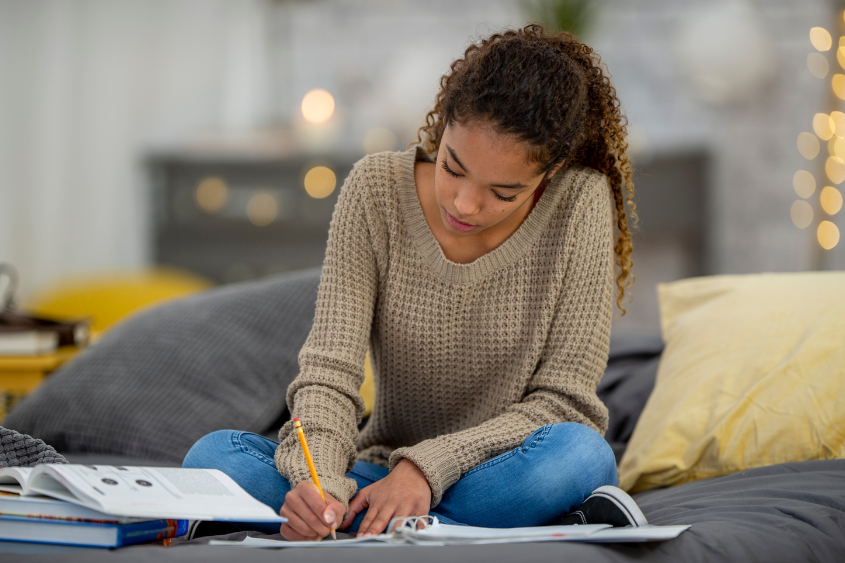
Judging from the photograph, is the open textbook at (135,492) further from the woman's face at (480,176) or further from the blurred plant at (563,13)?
the blurred plant at (563,13)

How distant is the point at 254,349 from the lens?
1452mm

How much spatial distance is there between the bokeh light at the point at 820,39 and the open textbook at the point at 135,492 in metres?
2.78

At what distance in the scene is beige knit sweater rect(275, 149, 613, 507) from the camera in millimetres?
1022

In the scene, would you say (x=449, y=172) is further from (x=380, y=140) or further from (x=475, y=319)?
(x=380, y=140)

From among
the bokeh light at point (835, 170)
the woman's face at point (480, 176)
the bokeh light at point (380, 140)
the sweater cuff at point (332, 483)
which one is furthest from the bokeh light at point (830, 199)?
the sweater cuff at point (332, 483)

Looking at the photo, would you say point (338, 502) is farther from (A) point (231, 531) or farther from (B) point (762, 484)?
(B) point (762, 484)

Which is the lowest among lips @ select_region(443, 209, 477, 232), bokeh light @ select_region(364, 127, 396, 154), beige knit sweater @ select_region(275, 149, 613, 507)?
beige knit sweater @ select_region(275, 149, 613, 507)

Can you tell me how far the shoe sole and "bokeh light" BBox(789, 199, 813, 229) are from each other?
7.78 feet

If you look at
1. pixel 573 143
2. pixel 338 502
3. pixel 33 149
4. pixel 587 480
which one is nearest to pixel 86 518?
pixel 338 502

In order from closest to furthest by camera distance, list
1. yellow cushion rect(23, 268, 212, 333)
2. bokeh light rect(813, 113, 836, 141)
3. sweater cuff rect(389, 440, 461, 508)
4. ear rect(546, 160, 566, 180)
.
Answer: sweater cuff rect(389, 440, 461, 508) → ear rect(546, 160, 566, 180) → bokeh light rect(813, 113, 836, 141) → yellow cushion rect(23, 268, 212, 333)

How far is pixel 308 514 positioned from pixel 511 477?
0.80 ft

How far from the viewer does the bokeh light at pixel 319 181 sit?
2.81 meters

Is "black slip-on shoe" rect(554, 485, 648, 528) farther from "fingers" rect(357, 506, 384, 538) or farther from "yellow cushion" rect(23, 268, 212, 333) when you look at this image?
"yellow cushion" rect(23, 268, 212, 333)

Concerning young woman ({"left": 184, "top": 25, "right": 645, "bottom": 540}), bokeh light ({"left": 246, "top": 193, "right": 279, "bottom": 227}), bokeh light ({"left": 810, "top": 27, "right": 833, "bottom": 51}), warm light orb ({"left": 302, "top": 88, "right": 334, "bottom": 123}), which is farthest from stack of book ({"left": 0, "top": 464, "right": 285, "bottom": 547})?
bokeh light ({"left": 810, "top": 27, "right": 833, "bottom": 51})
